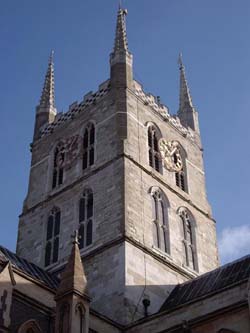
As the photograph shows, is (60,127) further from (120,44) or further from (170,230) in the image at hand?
(170,230)

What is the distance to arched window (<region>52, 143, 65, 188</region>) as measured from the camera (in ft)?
116

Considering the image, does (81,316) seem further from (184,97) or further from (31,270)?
(184,97)

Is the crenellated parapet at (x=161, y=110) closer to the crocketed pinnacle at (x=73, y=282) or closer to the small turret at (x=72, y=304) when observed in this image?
the crocketed pinnacle at (x=73, y=282)

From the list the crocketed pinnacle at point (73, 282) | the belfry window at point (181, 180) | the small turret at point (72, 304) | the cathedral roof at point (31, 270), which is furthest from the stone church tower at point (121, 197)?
the small turret at point (72, 304)

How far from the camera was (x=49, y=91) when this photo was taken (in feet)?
137

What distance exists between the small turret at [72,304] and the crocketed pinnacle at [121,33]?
60.3 ft

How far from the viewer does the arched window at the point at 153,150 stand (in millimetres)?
34250

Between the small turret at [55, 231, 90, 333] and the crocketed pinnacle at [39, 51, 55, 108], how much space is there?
67.3ft

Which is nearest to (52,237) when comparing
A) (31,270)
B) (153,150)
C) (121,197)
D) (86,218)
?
(86,218)

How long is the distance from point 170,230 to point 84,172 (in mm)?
5150

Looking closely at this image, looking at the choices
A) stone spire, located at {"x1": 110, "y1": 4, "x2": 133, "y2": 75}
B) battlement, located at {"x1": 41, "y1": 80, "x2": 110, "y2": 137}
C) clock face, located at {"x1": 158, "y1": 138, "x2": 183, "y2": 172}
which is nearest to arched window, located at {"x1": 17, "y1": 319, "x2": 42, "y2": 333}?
clock face, located at {"x1": 158, "y1": 138, "x2": 183, "y2": 172}

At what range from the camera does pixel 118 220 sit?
29594 millimetres

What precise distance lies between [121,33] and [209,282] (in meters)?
16.8

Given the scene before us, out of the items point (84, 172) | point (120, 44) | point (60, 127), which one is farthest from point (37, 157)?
point (120, 44)
